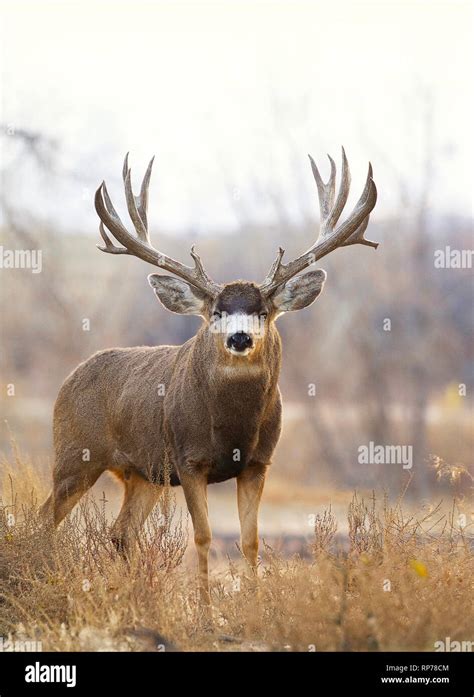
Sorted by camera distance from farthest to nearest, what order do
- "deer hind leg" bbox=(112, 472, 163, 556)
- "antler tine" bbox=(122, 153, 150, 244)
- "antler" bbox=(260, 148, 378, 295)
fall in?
1. "deer hind leg" bbox=(112, 472, 163, 556)
2. "antler tine" bbox=(122, 153, 150, 244)
3. "antler" bbox=(260, 148, 378, 295)

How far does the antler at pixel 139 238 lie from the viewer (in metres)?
8.55

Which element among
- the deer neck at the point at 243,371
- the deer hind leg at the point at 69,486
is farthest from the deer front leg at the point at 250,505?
the deer hind leg at the point at 69,486

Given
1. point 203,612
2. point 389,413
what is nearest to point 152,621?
point 203,612

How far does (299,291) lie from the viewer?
8531 millimetres

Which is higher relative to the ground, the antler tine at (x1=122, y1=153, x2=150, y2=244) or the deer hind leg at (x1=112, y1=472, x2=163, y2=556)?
the antler tine at (x1=122, y1=153, x2=150, y2=244)

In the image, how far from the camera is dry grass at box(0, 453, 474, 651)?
272 inches

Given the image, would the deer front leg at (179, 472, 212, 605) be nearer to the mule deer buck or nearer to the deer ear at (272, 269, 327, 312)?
the mule deer buck

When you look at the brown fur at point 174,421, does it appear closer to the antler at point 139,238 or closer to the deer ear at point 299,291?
the deer ear at point 299,291

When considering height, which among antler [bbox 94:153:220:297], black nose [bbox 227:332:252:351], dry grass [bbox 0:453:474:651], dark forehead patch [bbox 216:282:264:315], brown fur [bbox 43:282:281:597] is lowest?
dry grass [bbox 0:453:474:651]

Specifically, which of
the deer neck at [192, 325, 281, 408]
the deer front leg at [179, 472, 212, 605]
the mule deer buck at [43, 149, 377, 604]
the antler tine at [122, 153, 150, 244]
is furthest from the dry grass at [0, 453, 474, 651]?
the antler tine at [122, 153, 150, 244]

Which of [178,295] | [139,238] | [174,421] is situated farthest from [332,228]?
[174,421]

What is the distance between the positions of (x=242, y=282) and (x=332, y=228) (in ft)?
3.55

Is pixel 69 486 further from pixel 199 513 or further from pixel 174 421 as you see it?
pixel 199 513
